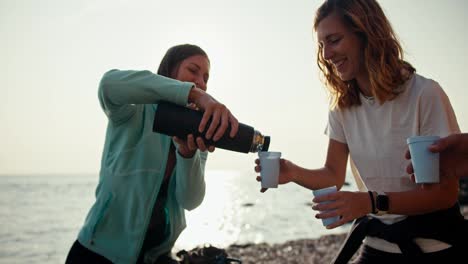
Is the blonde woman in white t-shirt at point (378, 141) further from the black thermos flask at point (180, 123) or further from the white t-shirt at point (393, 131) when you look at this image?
the black thermos flask at point (180, 123)

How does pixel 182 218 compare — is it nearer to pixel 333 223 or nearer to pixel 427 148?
pixel 333 223

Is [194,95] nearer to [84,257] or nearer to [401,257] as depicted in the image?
[84,257]

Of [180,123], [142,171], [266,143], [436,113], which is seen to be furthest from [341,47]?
[142,171]

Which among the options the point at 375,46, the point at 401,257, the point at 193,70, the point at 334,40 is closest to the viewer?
the point at 401,257

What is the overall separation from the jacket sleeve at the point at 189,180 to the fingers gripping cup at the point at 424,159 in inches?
52.1

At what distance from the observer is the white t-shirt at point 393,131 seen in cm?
199

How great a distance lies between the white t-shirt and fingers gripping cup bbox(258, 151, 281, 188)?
605 mm

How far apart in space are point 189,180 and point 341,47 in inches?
53.0

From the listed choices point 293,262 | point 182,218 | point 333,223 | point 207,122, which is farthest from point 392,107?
point 293,262

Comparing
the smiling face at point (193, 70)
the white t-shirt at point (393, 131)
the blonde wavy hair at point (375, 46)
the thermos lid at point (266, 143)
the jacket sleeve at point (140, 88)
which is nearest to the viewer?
the jacket sleeve at point (140, 88)

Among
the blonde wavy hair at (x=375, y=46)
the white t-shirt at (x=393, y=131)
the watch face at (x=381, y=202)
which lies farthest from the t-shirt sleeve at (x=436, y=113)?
the watch face at (x=381, y=202)

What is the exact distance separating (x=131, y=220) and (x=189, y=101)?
0.85 metres

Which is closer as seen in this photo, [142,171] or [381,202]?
[381,202]

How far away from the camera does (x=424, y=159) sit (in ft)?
5.68
